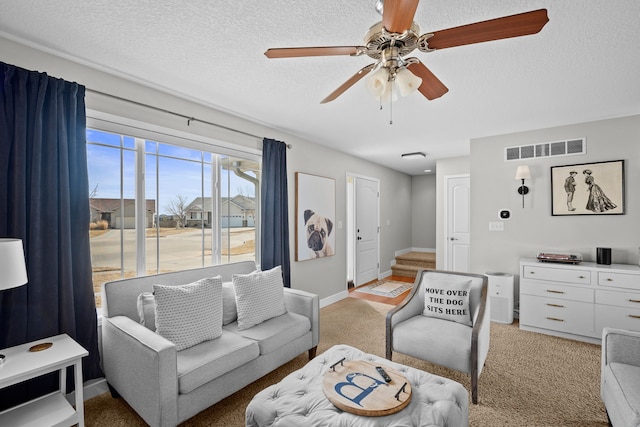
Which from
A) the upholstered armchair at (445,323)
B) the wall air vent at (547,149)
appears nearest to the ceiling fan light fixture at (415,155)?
the wall air vent at (547,149)

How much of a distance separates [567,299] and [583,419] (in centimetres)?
166

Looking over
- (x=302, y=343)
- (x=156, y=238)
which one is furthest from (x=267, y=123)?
(x=302, y=343)

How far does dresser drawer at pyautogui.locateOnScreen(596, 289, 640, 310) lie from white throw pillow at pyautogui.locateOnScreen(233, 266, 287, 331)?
3.25 m

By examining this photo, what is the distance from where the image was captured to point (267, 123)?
141 inches

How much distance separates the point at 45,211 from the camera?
6.45ft

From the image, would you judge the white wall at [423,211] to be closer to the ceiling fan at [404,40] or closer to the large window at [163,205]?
the large window at [163,205]

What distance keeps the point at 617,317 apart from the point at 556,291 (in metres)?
0.52

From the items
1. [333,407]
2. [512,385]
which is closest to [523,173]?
[512,385]

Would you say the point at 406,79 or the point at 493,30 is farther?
the point at 406,79

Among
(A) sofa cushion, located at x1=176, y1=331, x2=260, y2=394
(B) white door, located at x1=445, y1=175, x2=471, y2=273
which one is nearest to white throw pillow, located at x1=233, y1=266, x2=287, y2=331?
(A) sofa cushion, located at x1=176, y1=331, x2=260, y2=394

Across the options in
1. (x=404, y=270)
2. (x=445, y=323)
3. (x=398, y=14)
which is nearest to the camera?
(x=398, y=14)

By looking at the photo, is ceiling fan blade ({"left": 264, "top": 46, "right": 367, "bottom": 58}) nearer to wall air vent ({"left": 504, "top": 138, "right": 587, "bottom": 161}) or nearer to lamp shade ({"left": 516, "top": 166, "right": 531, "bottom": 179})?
lamp shade ({"left": 516, "top": 166, "right": 531, "bottom": 179})

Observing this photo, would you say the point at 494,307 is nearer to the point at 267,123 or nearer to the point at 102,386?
the point at 267,123

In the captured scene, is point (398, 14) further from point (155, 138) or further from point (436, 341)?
point (155, 138)
